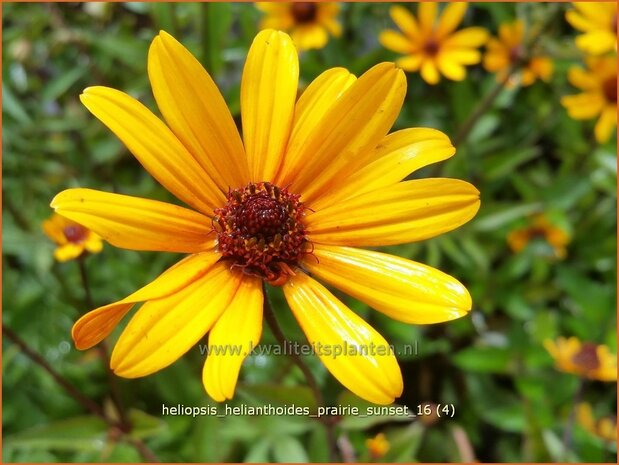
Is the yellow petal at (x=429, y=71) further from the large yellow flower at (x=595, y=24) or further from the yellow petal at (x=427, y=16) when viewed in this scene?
the large yellow flower at (x=595, y=24)

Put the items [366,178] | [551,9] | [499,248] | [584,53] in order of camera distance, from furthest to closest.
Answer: [499,248]
[584,53]
[551,9]
[366,178]

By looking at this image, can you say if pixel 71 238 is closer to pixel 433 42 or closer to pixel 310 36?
pixel 310 36

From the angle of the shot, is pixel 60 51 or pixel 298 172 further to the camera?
pixel 60 51

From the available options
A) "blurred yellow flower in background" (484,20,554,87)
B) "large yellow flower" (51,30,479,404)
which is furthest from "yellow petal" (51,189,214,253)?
"blurred yellow flower in background" (484,20,554,87)

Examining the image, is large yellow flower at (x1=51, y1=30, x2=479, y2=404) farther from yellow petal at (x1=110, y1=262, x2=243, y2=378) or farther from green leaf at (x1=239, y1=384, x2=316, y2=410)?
green leaf at (x1=239, y1=384, x2=316, y2=410)

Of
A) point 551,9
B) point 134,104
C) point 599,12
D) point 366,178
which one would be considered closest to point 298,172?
point 366,178

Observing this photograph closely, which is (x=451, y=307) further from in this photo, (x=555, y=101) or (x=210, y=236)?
(x=555, y=101)
